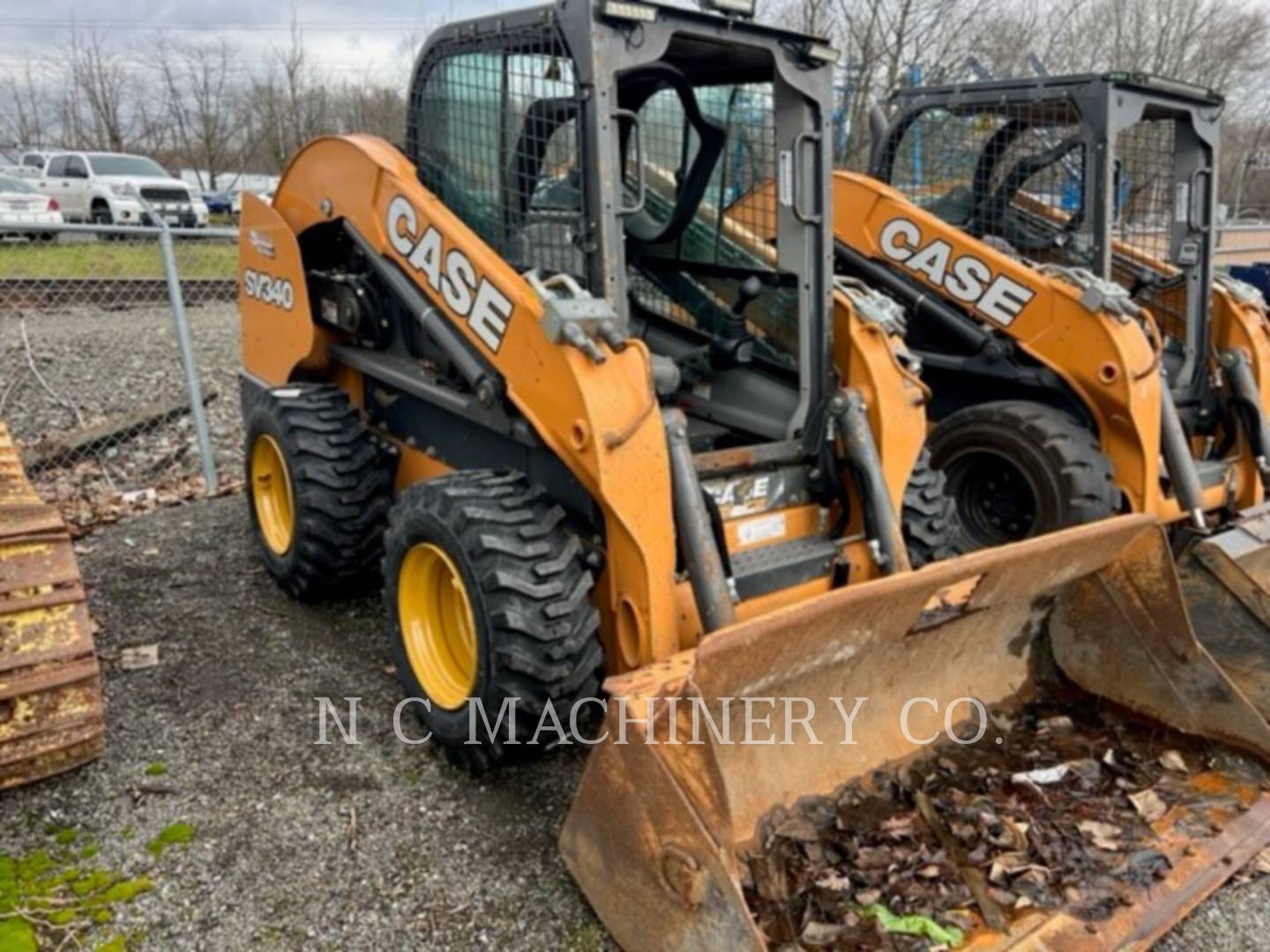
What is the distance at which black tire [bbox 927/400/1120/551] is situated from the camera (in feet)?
15.3

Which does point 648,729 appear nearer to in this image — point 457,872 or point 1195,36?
point 457,872

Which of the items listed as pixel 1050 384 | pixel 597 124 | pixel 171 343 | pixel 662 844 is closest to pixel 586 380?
pixel 597 124

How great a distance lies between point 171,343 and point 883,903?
835cm

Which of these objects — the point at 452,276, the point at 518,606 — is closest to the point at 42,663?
the point at 518,606

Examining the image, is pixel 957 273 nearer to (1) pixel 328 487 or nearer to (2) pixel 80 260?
(1) pixel 328 487

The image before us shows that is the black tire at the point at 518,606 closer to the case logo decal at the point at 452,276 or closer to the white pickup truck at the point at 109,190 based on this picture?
the case logo decal at the point at 452,276

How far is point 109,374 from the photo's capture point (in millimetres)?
8359

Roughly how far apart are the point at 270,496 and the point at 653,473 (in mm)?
2689

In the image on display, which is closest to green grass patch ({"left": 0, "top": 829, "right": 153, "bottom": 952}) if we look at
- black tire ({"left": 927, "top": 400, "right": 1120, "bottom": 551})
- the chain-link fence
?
the chain-link fence

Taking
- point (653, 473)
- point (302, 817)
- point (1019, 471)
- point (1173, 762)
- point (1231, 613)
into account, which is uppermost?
point (653, 473)

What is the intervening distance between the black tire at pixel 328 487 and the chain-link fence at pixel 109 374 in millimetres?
1993

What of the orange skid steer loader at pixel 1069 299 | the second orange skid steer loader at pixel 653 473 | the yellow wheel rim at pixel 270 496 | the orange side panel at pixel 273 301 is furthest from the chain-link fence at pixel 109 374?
the orange skid steer loader at pixel 1069 299

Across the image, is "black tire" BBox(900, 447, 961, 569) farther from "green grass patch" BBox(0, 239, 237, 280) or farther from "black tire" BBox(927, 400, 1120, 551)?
"green grass patch" BBox(0, 239, 237, 280)

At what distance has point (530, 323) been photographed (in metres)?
3.19
